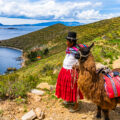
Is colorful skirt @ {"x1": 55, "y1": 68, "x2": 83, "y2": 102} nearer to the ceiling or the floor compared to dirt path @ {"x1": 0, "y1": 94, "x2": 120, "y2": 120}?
nearer to the ceiling

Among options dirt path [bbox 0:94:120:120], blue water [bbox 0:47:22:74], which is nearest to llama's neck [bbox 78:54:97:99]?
Answer: dirt path [bbox 0:94:120:120]

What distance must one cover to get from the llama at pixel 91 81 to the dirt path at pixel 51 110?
0.99m

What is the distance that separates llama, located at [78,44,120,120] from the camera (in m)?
3.02

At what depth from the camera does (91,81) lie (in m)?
3.08

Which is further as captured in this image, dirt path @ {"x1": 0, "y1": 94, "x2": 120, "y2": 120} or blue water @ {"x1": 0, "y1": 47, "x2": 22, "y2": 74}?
blue water @ {"x1": 0, "y1": 47, "x2": 22, "y2": 74}

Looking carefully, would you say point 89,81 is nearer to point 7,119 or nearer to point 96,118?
point 96,118

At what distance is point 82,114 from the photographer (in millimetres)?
4062

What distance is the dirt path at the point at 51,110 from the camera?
379cm

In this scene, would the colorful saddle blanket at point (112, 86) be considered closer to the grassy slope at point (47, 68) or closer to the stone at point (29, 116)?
the stone at point (29, 116)

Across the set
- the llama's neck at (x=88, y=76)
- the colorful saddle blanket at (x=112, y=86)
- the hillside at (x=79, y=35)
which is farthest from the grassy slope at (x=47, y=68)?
the hillside at (x=79, y=35)

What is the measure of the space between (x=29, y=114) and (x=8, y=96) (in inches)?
44.8

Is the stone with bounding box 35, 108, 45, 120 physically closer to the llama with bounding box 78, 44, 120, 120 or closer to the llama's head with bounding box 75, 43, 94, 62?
the llama with bounding box 78, 44, 120, 120

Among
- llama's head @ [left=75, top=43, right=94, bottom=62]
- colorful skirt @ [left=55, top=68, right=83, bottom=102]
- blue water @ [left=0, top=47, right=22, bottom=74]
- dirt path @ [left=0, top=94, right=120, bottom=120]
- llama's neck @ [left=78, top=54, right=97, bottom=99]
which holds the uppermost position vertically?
llama's head @ [left=75, top=43, right=94, bottom=62]

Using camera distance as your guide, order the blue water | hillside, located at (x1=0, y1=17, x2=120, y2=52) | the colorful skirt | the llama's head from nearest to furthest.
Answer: the llama's head
the colorful skirt
the blue water
hillside, located at (x1=0, y1=17, x2=120, y2=52)
